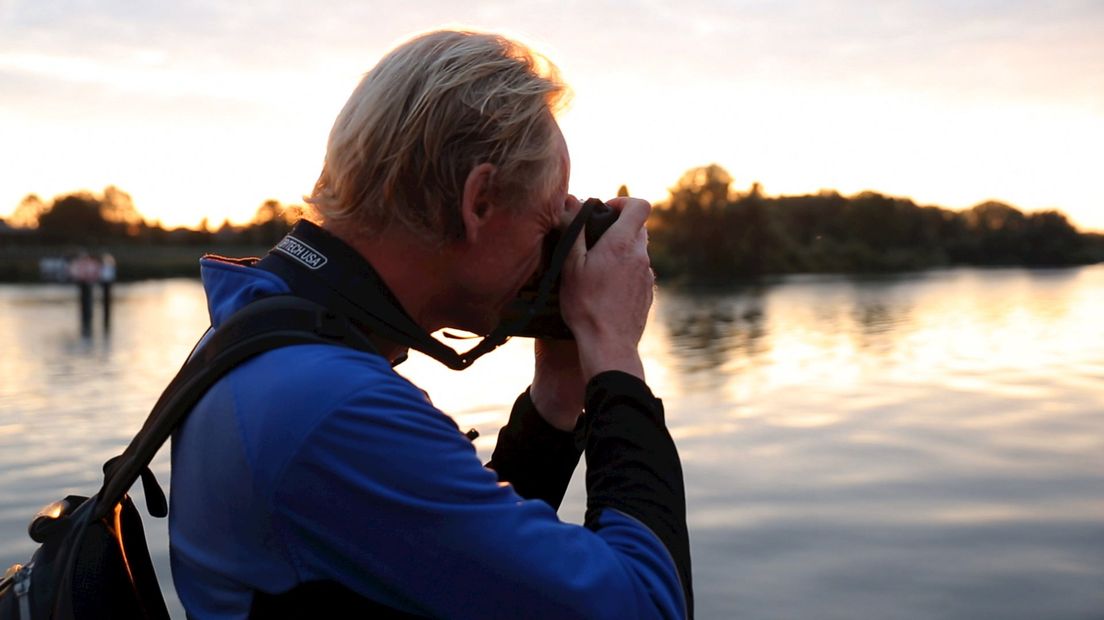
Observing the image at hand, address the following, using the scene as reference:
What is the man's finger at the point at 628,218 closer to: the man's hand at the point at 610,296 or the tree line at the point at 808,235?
the man's hand at the point at 610,296

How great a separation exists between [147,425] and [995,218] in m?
101

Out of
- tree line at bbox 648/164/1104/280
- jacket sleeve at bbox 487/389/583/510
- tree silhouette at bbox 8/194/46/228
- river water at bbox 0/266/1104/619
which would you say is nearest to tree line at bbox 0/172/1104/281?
tree line at bbox 648/164/1104/280

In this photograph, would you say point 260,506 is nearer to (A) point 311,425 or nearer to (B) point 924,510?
(A) point 311,425

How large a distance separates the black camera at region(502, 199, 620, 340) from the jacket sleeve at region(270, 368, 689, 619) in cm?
44

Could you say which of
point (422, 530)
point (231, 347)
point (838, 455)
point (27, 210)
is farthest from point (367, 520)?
point (27, 210)

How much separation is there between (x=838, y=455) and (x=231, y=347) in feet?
20.2

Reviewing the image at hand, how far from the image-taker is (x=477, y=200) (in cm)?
160

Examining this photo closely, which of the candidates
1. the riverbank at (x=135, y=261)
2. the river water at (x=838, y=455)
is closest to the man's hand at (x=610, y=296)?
the river water at (x=838, y=455)

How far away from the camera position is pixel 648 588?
137cm

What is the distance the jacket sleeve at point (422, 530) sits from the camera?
4.11 feet

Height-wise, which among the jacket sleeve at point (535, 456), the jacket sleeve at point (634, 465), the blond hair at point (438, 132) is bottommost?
the jacket sleeve at point (535, 456)

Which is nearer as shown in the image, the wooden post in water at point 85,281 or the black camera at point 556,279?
the black camera at point 556,279

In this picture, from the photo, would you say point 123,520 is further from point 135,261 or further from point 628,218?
point 135,261

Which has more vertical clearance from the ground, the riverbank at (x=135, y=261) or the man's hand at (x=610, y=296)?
the man's hand at (x=610, y=296)
